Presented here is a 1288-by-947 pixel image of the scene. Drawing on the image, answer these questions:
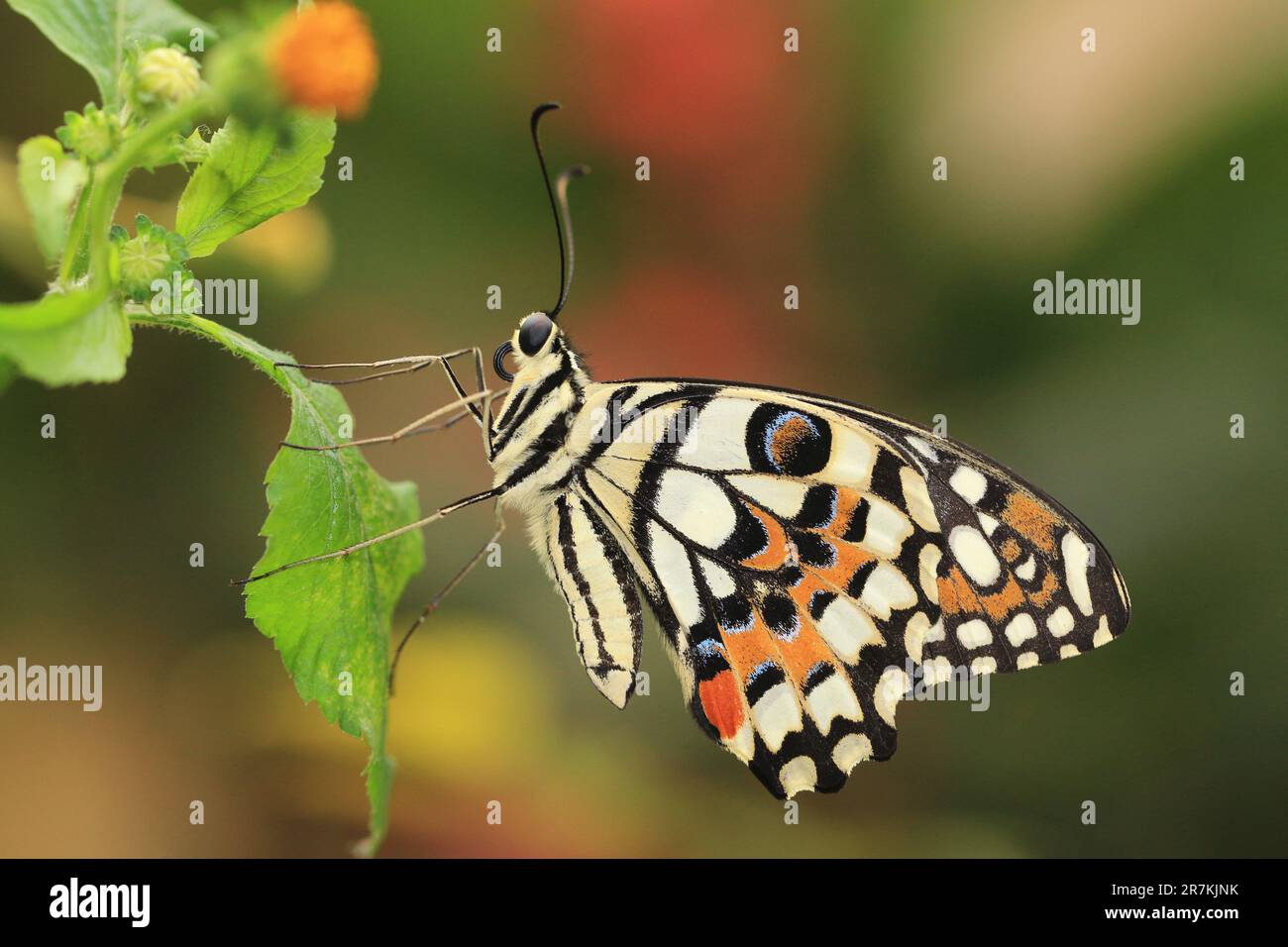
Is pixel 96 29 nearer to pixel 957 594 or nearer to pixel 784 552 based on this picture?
pixel 784 552

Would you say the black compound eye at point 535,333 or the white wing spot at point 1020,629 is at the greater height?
the black compound eye at point 535,333

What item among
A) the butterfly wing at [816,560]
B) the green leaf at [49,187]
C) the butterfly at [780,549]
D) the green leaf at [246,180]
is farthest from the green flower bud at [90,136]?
the butterfly wing at [816,560]

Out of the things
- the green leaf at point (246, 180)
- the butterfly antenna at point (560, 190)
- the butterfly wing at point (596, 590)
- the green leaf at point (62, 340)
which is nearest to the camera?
the green leaf at point (62, 340)

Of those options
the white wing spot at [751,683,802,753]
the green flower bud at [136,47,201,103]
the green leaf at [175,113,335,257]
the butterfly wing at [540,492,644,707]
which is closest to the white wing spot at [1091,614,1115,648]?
the white wing spot at [751,683,802,753]

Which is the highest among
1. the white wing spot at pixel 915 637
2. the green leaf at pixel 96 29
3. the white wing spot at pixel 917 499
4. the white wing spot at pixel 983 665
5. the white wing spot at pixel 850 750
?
the green leaf at pixel 96 29

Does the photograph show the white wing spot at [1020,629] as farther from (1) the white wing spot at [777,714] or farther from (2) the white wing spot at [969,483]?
(1) the white wing spot at [777,714]

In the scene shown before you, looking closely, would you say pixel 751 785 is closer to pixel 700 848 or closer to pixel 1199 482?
pixel 700 848
